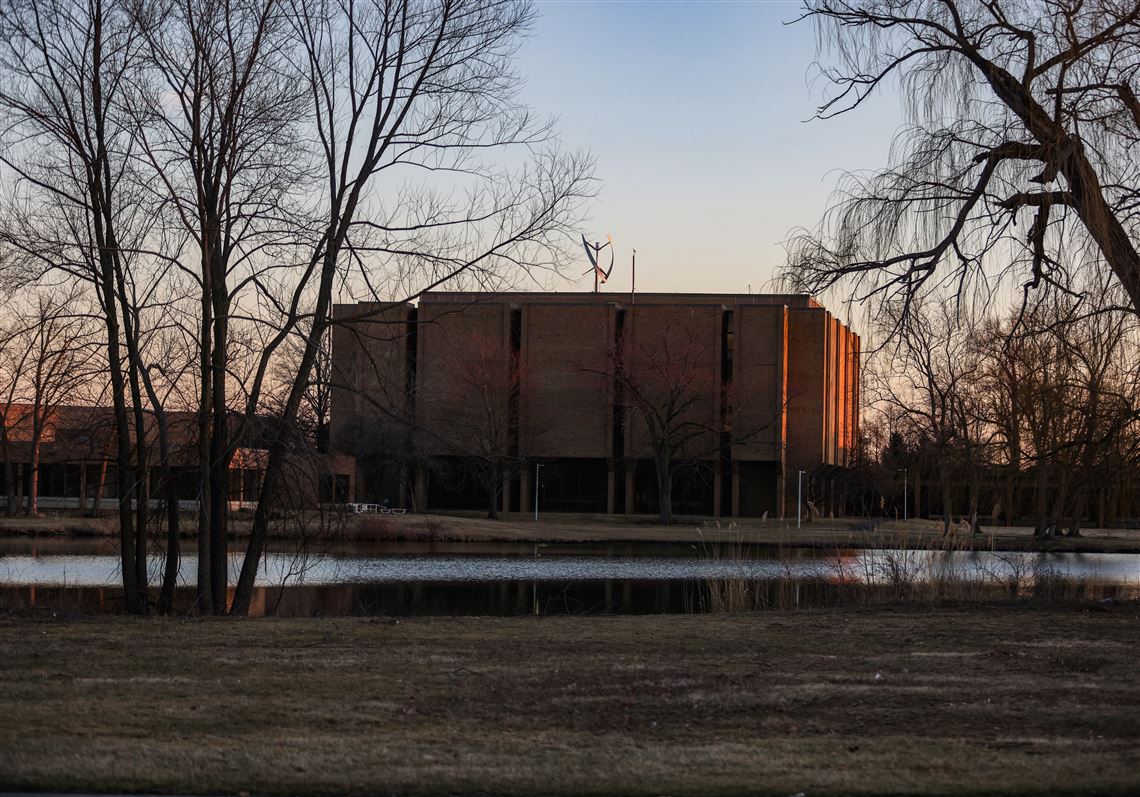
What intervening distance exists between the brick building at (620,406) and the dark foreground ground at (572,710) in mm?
50769

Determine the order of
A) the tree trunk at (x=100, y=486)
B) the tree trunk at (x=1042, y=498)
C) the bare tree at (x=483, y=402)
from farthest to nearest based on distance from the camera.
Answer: the bare tree at (x=483, y=402) < the tree trunk at (x=1042, y=498) < the tree trunk at (x=100, y=486)

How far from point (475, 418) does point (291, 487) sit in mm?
47122

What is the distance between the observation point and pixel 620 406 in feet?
228

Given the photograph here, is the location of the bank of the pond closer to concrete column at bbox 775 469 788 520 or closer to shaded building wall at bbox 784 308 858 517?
concrete column at bbox 775 469 788 520

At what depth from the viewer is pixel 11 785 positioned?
242 inches

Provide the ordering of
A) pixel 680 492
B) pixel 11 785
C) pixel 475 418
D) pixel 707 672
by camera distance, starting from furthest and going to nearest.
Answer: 1. pixel 680 492
2. pixel 475 418
3. pixel 707 672
4. pixel 11 785

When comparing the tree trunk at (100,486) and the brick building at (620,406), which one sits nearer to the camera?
the tree trunk at (100,486)

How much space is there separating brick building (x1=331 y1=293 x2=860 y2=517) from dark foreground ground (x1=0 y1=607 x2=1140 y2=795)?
50.8 metres

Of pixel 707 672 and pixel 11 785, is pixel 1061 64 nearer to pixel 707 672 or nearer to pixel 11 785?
pixel 707 672

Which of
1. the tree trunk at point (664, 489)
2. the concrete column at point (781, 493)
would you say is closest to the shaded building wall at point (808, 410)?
the concrete column at point (781, 493)

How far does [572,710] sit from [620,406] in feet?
201

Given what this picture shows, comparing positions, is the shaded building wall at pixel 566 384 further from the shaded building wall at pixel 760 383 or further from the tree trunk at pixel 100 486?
the tree trunk at pixel 100 486

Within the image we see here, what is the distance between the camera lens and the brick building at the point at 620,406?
6494cm

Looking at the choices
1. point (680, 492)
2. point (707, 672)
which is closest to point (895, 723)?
point (707, 672)
